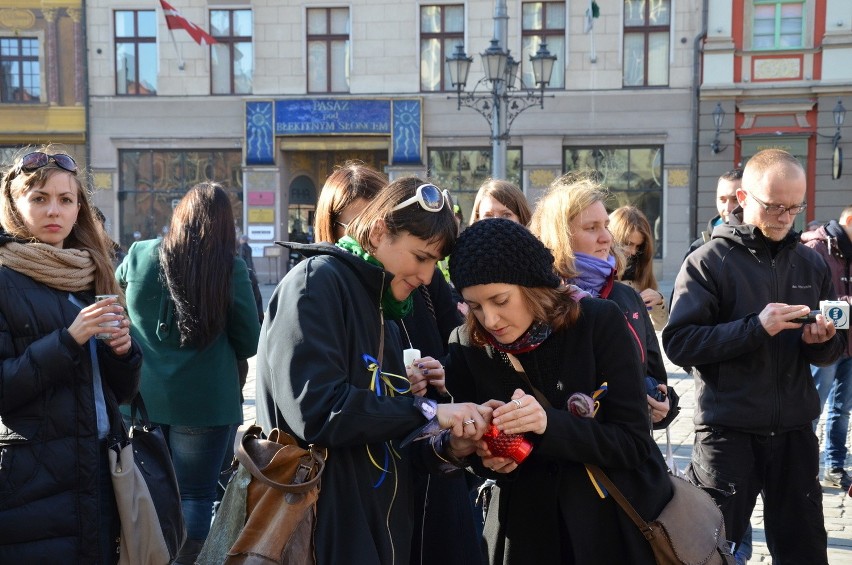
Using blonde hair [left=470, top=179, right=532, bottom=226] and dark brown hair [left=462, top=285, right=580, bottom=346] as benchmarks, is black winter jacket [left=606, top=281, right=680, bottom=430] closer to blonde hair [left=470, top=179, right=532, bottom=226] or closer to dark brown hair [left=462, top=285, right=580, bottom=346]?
dark brown hair [left=462, top=285, right=580, bottom=346]

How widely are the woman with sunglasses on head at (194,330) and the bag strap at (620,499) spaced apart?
2.33 metres

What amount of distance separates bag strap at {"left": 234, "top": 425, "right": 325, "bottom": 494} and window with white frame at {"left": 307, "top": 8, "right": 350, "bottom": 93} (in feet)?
70.8

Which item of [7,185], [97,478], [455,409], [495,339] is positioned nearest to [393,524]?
[455,409]

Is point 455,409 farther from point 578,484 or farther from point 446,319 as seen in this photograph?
point 446,319

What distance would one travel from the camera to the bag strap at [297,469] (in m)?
2.24

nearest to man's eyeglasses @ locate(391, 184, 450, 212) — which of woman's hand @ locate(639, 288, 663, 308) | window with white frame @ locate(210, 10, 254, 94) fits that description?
woman's hand @ locate(639, 288, 663, 308)

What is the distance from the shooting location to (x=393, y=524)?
8.17ft

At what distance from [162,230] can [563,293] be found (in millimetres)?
22540

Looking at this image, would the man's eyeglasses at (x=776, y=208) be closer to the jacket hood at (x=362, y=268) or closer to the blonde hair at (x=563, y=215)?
the blonde hair at (x=563, y=215)

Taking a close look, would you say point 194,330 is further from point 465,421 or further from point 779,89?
point 779,89

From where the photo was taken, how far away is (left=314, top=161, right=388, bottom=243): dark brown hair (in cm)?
328

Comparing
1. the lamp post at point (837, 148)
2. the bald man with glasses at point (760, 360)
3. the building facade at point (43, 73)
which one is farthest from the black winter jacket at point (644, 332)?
the building facade at point (43, 73)

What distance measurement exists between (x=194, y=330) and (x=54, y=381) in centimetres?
125

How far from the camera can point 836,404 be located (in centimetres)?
646
